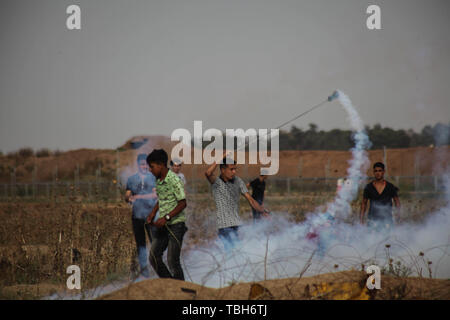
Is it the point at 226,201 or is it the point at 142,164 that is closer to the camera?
the point at 226,201

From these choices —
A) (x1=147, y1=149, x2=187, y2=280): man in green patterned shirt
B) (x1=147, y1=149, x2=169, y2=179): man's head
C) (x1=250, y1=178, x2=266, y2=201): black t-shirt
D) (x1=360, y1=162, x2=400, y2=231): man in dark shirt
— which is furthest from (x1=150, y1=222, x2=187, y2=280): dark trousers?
(x1=250, y1=178, x2=266, y2=201): black t-shirt

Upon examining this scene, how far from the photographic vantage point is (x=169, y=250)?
6660 millimetres

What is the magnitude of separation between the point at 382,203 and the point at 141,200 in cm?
429

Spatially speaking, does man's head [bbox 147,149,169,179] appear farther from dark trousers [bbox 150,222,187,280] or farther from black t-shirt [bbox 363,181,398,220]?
black t-shirt [bbox 363,181,398,220]

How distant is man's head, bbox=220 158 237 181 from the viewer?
7.64m

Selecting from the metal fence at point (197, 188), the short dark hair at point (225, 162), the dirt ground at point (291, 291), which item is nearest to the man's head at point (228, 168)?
the short dark hair at point (225, 162)

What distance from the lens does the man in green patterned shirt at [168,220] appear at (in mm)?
6613

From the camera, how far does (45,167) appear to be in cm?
6381

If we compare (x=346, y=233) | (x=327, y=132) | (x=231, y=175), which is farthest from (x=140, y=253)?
(x=327, y=132)

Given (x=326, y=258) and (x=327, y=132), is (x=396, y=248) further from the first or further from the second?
(x=327, y=132)

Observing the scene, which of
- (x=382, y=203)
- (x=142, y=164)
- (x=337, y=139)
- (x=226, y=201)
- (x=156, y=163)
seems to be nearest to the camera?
(x=156, y=163)

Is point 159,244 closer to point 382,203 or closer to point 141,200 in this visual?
point 141,200

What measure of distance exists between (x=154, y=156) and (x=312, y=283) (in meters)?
2.74

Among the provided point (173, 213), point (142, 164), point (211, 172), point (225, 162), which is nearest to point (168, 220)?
point (173, 213)
